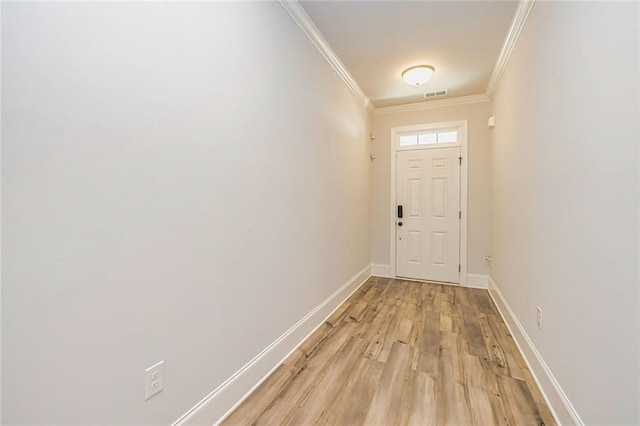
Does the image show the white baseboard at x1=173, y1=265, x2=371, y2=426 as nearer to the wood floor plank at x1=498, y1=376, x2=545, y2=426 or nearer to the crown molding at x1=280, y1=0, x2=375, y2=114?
the wood floor plank at x1=498, y1=376, x2=545, y2=426

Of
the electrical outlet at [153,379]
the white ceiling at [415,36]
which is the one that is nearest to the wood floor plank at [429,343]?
the electrical outlet at [153,379]

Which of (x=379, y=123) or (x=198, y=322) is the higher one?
(x=379, y=123)

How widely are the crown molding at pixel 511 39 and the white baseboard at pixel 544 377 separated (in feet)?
7.89

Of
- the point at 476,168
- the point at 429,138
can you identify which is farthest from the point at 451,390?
the point at 429,138

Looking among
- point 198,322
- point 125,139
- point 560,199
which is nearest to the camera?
point 125,139

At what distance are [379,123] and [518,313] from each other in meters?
3.19

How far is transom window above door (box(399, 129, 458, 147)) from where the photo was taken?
13.2ft

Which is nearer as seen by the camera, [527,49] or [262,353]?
[262,353]

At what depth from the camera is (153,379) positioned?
→ 1.14 metres

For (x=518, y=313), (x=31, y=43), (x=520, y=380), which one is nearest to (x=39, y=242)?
(x=31, y=43)

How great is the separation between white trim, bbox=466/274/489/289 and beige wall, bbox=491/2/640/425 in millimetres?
1845

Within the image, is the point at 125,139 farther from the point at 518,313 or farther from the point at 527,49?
the point at 518,313

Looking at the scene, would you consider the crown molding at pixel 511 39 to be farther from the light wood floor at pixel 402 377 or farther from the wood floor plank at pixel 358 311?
the wood floor plank at pixel 358 311

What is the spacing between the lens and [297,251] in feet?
7.32
